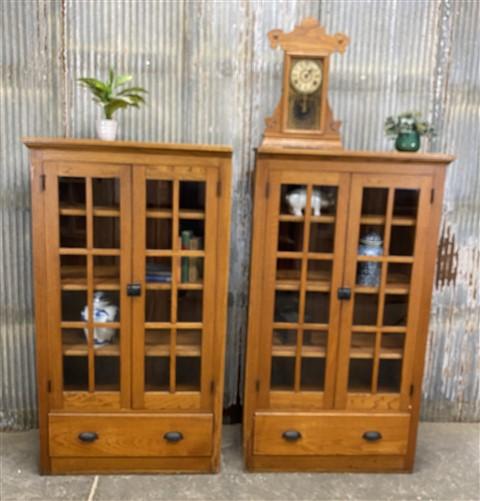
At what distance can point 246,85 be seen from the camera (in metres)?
2.48

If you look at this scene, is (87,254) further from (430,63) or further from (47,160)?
(430,63)

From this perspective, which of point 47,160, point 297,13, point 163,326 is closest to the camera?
point 47,160

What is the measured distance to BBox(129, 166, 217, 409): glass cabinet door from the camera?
2094mm

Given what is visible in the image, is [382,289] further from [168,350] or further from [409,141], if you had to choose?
[168,350]

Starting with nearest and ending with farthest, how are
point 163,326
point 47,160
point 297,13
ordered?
point 47,160 < point 163,326 < point 297,13

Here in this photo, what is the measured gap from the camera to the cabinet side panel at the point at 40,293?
79.4 inches

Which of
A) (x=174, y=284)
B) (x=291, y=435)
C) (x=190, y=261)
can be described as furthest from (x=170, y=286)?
(x=291, y=435)

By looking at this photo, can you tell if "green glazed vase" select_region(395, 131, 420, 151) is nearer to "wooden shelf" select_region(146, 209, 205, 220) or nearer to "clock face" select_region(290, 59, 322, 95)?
"clock face" select_region(290, 59, 322, 95)

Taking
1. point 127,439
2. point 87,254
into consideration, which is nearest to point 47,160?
point 87,254

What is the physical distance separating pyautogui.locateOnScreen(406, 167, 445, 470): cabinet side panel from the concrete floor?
0.51ft

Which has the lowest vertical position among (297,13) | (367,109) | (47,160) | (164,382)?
(164,382)

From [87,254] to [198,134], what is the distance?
0.84m

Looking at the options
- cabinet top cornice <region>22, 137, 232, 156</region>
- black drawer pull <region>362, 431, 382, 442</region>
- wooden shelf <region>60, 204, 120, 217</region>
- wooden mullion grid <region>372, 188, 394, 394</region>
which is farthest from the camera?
black drawer pull <region>362, 431, 382, 442</region>

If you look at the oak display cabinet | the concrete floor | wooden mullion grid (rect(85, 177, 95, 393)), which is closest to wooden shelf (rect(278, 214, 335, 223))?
the oak display cabinet
